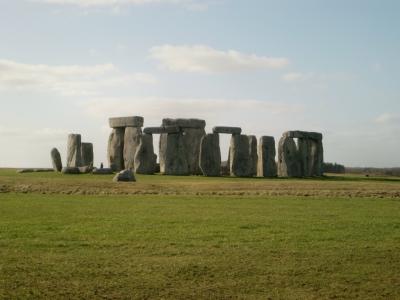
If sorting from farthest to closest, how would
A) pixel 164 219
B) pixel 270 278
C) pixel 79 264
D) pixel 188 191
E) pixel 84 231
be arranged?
pixel 188 191 < pixel 164 219 < pixel 84 231 < pixel 79 264 < pixel 270 278

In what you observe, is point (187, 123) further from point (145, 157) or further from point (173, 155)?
point (145, 157)

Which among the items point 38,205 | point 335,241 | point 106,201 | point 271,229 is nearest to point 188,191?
point 106,201

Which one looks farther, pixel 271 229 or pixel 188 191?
pixel 188 191

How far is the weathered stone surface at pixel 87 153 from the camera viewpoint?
39.6 metres

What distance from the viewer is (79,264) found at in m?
8.98

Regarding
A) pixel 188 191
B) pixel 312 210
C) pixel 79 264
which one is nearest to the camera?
pixel 79 264

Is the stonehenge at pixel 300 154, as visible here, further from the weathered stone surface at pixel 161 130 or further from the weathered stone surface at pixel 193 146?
the weathered stone surface at pixel 161 130

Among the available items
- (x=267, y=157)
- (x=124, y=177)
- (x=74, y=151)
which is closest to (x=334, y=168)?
(x=267, y=157)

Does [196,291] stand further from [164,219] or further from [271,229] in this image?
[164,219]

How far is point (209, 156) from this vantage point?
1356 inches

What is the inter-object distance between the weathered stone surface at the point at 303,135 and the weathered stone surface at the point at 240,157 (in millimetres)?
2502

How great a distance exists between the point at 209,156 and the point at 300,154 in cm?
572

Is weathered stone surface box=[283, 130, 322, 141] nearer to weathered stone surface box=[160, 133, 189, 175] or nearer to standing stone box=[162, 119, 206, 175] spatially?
standing stone box=[162, 119, 206, 175]

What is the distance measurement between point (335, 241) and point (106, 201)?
976 centimetres
